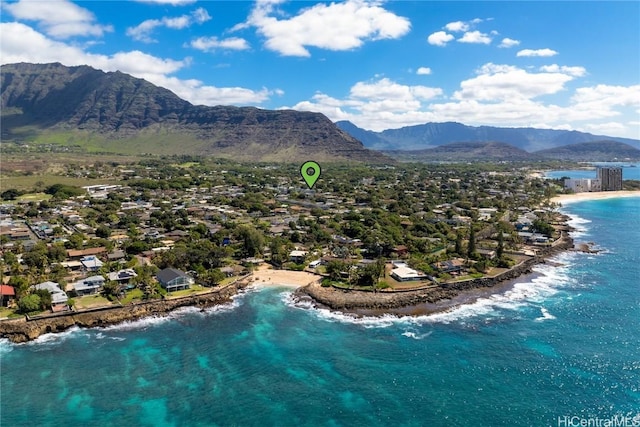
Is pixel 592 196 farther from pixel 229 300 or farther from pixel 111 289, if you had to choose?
pixel 111 289

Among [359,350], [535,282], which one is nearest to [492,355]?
[359,350]

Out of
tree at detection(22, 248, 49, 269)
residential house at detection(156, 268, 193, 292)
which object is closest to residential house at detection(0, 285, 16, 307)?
tree at detection(22, 248, 49, 269)

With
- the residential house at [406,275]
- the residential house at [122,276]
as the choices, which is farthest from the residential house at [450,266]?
the residential house at [122,276]

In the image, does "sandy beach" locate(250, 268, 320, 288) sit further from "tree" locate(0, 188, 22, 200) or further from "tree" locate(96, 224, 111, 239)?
"tree" locate(0, 188, 22, 200)

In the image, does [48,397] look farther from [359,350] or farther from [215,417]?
[359,350]

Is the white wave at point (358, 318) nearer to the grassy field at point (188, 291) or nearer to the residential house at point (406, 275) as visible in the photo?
the residential house at point (406, 275)

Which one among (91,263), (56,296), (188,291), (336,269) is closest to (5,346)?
(56,296)
